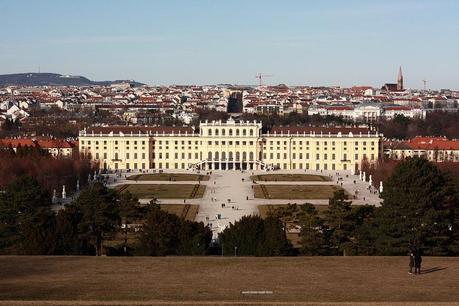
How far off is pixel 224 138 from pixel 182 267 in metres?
47.6

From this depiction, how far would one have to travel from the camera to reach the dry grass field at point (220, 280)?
492 inches

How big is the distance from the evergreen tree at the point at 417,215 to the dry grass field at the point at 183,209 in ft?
49.3

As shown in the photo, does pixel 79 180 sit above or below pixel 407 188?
below

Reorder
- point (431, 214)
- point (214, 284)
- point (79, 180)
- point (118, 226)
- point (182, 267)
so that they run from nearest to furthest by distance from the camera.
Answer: point (214, 284), point (182, 267), point (431, 214), point (118, 226), point (79, 180)

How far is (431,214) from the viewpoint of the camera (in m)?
18.7

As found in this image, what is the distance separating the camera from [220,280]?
546 inches

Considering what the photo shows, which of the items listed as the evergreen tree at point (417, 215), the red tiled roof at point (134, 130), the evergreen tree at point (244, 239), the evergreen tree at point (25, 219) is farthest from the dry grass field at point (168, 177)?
the evergreen tree at point (417, 215)

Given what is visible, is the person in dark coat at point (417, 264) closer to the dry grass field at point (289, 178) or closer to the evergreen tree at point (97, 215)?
the evergreen tree at point (97, 215)

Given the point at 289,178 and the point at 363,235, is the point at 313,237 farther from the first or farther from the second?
the point at 289,178

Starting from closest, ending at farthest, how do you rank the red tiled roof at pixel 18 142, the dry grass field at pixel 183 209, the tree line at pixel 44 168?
the dry grass field at pixel 183 209 < the tree line at pixel 44 168 < the red tiled roof at pixel 18 142

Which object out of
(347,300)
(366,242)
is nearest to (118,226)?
(366,242)

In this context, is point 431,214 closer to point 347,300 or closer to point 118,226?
point 347,300

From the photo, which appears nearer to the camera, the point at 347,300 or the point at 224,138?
the point at 347,300

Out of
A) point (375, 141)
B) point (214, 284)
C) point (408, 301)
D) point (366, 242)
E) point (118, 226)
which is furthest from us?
point (375, 141)
